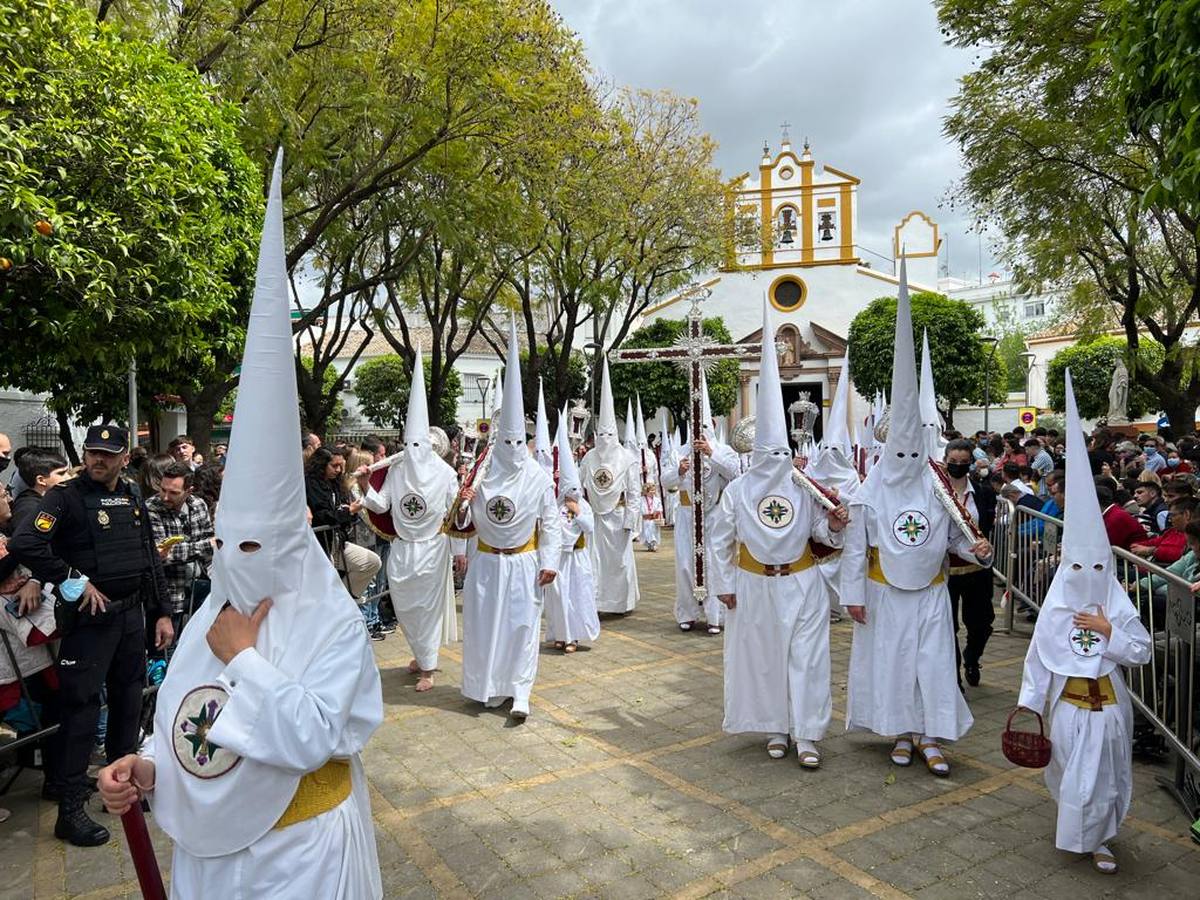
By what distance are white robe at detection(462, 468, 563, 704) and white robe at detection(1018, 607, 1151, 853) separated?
3415mm

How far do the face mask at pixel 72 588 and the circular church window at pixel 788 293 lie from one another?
47727 mm

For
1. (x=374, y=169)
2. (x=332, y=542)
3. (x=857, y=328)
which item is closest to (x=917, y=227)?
(x=857, y=328)

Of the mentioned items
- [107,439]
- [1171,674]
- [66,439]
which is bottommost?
[1171,674]

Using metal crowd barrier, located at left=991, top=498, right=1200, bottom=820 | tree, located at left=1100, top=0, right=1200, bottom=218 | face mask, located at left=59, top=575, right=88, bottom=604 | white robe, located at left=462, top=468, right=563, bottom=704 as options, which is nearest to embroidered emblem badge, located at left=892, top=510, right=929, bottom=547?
metal crowd barrier, located at left=991, top=498, right=1200, bottom=820

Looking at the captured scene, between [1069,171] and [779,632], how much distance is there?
1187 centimetres

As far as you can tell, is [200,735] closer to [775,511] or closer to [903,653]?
[775,511]

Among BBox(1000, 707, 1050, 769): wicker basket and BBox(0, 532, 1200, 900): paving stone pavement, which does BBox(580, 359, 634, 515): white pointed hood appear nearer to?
BBox(0, 532, 1200, 900): paving stone pavement

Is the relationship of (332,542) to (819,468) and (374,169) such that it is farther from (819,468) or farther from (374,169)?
(374,169)

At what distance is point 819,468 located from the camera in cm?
880

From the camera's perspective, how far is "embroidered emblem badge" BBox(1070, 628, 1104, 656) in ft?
13.1

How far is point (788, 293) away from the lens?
50.1m

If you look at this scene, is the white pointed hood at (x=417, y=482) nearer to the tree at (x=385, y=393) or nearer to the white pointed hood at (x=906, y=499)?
the white pointed hood at (x=906, y=499)

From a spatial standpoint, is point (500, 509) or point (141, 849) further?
point (500, 509)

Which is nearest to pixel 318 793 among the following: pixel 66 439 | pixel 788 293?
pixel 66 439
